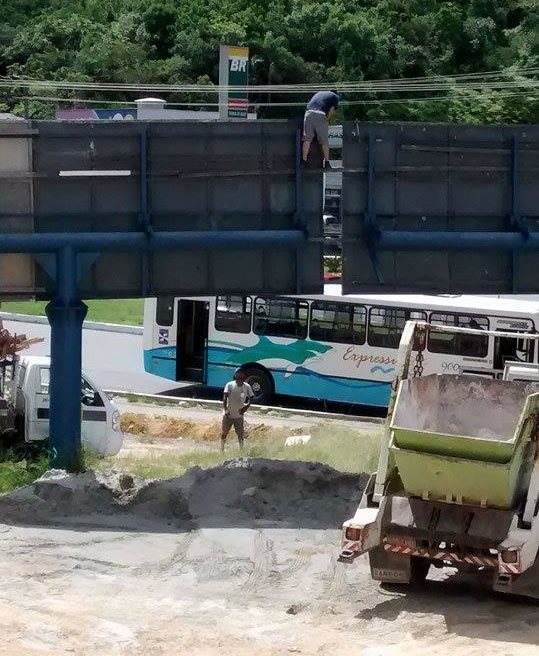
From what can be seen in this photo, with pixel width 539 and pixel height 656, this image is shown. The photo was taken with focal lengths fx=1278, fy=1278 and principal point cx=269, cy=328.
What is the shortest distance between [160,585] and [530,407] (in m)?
4.32

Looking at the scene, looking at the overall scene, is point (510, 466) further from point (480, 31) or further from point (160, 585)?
point (480, 31)

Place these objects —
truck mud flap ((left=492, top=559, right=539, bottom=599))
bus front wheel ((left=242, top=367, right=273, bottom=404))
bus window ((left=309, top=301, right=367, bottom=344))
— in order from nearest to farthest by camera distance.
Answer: truck mud flap ((left=492, top=559, right=539, bottom=599)) < bus window ((left=309, top=301, right=367, bottom=344)) < bus front wheel ((left=242, top=367, right=273, bottom=404))

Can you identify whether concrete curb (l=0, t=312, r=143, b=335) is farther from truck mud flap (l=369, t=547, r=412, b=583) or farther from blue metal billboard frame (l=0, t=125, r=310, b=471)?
truck mud flap (l=369, t=547, r=412, b=583)

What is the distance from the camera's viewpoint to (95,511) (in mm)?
16641

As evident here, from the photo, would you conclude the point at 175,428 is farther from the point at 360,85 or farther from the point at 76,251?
the point at 360,85

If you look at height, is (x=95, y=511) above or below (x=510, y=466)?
below

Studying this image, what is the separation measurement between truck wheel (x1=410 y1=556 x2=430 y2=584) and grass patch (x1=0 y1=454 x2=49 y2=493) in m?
6.53

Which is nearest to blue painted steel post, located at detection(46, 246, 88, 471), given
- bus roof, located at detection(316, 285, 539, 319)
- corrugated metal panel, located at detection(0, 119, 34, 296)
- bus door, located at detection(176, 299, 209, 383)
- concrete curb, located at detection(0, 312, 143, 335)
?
corrugated metal panel, located at detection(0, 119, 34, 296)

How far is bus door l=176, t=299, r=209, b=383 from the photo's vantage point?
3075 cm

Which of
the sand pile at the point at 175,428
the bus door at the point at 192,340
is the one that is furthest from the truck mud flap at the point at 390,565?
the bus door at the point at 192,340

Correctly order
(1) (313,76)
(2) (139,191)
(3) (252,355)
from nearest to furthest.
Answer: (2) (139,191)
(3) (252,355)
(1) (313,76)

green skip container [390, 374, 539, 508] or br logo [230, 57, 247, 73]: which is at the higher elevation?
br logo [230, 57, 247, 73]

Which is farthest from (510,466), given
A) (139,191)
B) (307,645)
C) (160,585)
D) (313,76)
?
(313,76)

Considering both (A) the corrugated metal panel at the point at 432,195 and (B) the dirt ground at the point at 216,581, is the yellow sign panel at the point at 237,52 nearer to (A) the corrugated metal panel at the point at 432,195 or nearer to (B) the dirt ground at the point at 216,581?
(A) the corrugated metal panel at the point at 432,195
